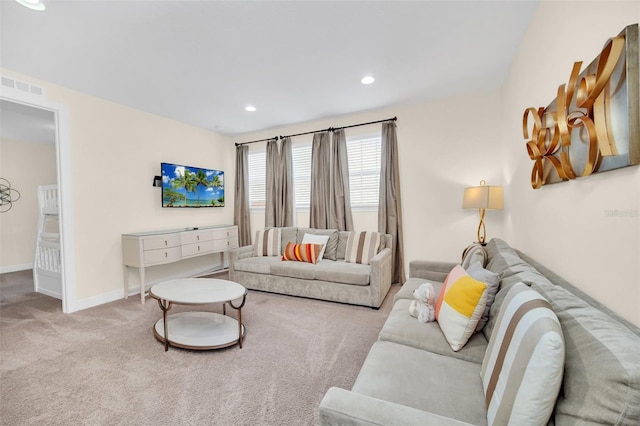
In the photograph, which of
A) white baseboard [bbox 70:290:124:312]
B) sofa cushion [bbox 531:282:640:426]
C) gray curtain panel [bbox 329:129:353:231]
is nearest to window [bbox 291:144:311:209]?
gray curtain panel [bbox 329:129:353:231]

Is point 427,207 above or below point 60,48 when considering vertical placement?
below

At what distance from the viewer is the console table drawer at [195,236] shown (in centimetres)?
400

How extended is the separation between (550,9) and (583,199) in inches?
51.1

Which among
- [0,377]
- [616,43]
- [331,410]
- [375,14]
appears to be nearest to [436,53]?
[375,14]

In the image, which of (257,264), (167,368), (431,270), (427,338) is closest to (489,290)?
(427,338)

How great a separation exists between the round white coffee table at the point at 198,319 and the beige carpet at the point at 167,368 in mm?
Answer: 81

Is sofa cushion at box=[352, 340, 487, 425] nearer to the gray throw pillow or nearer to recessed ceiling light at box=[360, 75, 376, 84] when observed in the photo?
the gray throw pillow

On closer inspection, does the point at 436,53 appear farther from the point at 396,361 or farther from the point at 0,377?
the point at 0,377

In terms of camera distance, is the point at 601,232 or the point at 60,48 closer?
the point at 601,232

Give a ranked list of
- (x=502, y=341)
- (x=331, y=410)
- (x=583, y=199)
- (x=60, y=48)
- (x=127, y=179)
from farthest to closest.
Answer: (x=127, y=179) < (x=60, y=48) < (x=583, y=199) < (x=502, y=341) < (x=331, y=410)

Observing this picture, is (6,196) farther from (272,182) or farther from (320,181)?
(320,181)

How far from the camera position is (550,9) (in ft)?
5.54

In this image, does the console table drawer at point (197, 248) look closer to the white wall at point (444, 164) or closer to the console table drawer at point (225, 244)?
the console table drawer at point (225, 244)

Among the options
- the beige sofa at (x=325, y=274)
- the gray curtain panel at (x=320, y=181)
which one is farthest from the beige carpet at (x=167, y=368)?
the gray curtain panel at (x=320, y=181)
